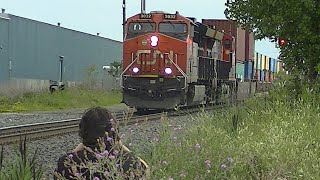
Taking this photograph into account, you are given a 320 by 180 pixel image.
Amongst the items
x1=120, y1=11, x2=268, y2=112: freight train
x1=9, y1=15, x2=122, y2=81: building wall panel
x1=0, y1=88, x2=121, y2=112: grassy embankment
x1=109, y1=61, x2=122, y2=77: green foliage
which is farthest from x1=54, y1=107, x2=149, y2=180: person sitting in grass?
x1=109, y1=61, x2=122, y2=77: green foliage

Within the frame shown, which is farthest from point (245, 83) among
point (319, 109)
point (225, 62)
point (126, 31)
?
point (319, 109)

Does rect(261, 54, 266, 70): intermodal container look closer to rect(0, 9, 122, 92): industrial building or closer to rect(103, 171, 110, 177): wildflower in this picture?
rect(0, 9, 122, 92): industrial building

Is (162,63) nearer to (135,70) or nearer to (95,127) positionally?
(135,70)

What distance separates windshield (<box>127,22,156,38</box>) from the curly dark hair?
16.8 metres

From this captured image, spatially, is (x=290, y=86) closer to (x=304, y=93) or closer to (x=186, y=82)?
(x=304, y=93)

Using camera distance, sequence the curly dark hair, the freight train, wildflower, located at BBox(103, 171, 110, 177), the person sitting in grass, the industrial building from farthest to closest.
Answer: the industrial building → the freight train → the curly dark hair → the person sitting in grass → wildflower, located at BBox(103, 171, 110, 177)

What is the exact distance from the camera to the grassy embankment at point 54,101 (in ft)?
85.9

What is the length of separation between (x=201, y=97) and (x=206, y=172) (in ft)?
Answer: 55.9

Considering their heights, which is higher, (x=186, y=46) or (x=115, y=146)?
(x=186, y=46)

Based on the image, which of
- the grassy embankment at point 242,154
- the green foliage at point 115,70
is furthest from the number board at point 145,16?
the green foliage at point 115,70

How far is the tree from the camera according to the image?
17531 millimetres

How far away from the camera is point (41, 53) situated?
1406 inches

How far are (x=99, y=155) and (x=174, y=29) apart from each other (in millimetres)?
17478

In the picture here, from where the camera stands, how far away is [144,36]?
2134 cm
